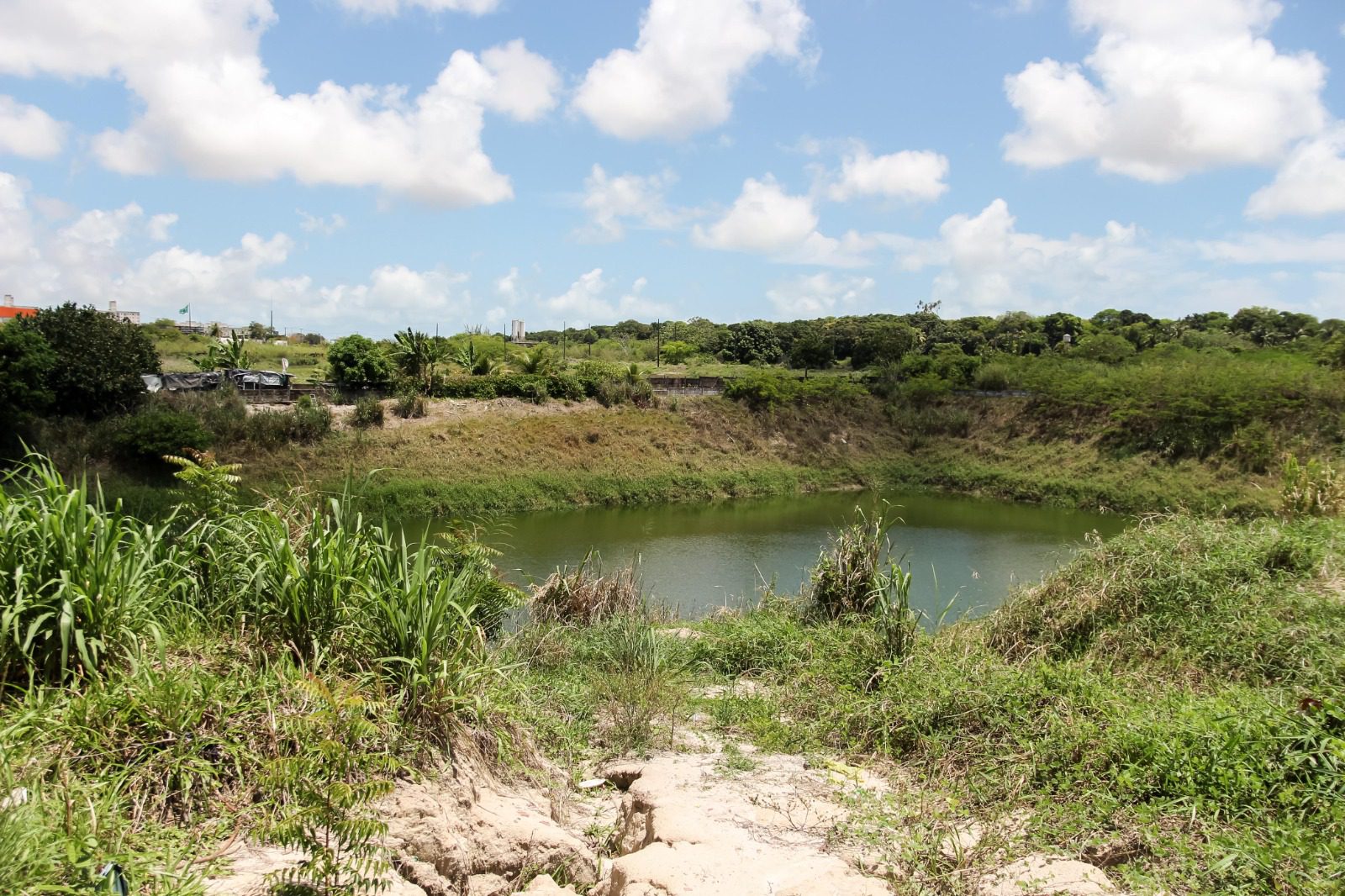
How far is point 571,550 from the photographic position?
17125mm

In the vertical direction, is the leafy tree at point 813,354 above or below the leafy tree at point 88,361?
above

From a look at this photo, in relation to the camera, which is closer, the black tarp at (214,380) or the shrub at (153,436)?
the shrub at (153,436)

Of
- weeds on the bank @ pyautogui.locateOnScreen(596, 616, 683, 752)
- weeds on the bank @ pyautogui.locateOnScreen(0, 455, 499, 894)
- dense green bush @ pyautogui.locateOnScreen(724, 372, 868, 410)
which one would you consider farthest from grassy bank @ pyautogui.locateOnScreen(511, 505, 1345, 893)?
dense green bush @ pyautogui.locateOnScreen(724, 372, 868, 410)

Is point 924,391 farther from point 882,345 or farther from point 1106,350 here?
point 1106,350

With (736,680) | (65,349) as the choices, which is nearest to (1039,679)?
(736,680)

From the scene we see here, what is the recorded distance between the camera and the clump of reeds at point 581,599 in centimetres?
826

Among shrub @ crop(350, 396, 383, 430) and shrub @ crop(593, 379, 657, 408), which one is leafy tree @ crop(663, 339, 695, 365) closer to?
shrub @ crop(593, 379, 657, 408)

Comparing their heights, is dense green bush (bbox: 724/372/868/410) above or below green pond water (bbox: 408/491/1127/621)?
above

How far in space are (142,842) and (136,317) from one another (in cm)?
4838

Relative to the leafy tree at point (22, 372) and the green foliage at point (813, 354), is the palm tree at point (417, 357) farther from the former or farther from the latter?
the green foliage at point (813, 354)

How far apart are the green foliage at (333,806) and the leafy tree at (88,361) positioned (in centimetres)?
2150

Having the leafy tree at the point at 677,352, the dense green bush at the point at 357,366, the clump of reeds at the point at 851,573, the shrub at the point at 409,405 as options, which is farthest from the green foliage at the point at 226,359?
the clump of reeds at the point at 851,573

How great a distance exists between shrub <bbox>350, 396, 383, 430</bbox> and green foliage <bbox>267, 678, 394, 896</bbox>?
22162mm

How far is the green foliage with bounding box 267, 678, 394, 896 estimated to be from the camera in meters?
2.36
